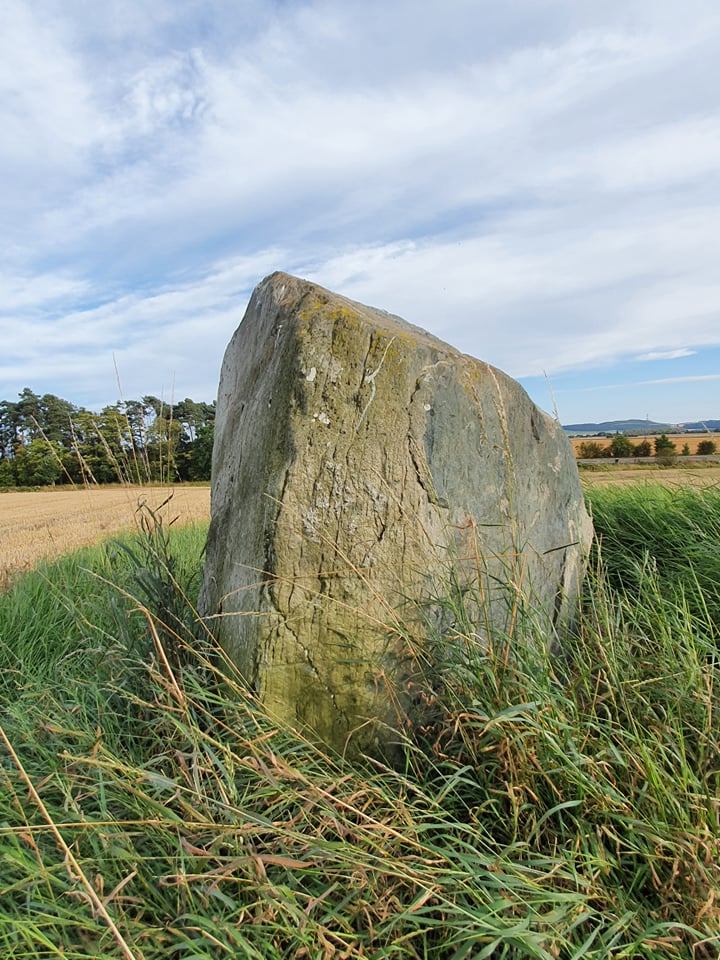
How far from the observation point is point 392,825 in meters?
1.77

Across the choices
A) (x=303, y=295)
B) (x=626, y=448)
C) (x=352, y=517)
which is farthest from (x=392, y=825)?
(x=626, y=448)

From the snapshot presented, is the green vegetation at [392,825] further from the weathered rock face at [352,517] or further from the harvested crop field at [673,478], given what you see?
the harvested crop field at [673,478]

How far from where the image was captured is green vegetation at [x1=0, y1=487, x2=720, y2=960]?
5.16 ft

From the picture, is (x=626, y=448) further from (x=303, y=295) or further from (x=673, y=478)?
(x=303, y=295)

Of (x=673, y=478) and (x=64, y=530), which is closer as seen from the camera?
(x=673, y=478)

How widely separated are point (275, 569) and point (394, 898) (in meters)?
1.11

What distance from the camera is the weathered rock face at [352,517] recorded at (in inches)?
91.0

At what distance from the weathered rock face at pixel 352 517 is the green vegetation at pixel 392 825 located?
7.5 inches

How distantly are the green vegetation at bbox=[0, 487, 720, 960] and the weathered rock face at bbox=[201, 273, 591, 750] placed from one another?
0.19m

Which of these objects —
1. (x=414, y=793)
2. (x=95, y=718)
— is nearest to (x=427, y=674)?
(x=414, y=793)

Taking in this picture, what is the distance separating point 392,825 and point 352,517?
41.2 inches

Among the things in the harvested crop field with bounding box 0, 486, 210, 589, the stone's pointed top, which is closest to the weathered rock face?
the stone's pointed top

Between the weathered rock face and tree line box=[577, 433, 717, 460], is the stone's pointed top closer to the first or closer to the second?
the weathered rock face

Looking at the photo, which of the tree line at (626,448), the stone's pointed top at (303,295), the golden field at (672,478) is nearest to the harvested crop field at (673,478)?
the golden field at (672,478)
